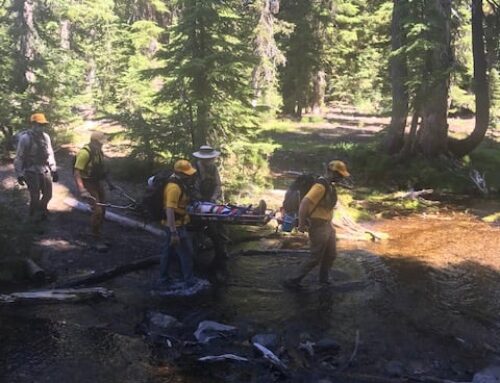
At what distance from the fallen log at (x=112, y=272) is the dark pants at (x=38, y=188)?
281cm

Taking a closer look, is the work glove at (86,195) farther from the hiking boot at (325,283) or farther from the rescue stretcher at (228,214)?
the hiking boot at (325,283)

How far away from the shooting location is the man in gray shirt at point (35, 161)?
451 inches

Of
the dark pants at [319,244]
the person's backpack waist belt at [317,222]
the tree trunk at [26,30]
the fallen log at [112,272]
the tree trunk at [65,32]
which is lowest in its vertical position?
the fallen log at [112,272]

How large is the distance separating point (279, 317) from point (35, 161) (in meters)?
6.36

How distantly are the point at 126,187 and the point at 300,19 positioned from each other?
20.5 metres

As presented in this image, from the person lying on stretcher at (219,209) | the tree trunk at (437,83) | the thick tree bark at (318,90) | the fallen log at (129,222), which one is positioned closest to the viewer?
the person lying on stretcher at (219,209)

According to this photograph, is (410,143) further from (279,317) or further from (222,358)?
(222,358)

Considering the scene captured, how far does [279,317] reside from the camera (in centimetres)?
867

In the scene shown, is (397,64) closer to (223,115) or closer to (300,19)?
(223,115)

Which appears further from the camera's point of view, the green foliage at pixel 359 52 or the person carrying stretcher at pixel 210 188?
the green foliage at pixel 359 52

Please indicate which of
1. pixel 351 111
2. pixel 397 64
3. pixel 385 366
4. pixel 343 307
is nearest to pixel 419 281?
pixel 343 307

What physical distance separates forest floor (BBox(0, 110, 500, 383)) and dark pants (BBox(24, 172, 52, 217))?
20.3 inches

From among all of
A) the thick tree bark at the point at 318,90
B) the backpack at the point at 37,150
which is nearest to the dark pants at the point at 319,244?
the backpack at the point at 37,150

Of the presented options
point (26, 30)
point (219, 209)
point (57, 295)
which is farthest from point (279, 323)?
point (26, 30)
